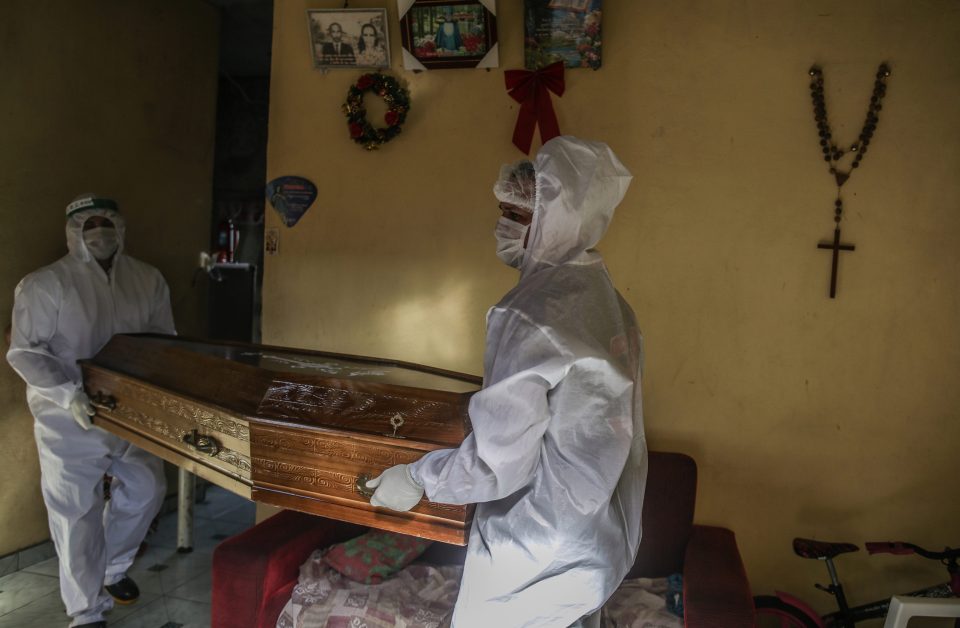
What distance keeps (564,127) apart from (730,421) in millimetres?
1431

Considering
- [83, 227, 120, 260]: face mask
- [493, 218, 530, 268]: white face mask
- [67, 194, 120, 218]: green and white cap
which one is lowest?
[83, 227, 120, 260]: face mask

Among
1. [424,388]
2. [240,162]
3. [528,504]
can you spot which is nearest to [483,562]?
[528,504]

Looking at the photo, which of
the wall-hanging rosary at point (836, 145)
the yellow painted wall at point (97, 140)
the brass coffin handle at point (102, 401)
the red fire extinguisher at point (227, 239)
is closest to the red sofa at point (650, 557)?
the brass coffin handle at point (102, 401)

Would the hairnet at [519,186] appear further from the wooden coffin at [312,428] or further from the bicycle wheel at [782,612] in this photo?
the bicycle wheel at [782,612]

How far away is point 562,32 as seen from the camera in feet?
9.50

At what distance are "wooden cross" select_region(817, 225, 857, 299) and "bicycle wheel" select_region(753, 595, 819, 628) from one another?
1206 mm

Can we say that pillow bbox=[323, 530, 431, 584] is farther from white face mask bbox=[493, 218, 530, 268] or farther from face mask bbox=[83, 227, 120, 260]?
face mask bbox=[83, 227, 120, 260]

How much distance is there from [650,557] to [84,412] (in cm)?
237

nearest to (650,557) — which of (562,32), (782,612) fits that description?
(782,612)

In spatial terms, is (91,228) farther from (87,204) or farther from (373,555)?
(373,555)

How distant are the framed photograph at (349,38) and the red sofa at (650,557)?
2045 millimetres

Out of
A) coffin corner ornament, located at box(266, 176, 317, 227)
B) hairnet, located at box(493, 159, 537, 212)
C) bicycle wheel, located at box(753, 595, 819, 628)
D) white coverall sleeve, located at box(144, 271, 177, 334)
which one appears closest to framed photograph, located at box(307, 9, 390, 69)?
coffin corner ornament, located at box(266, 176, 317, 227)

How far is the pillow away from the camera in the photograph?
254cm

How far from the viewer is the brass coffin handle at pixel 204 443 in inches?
82.8
